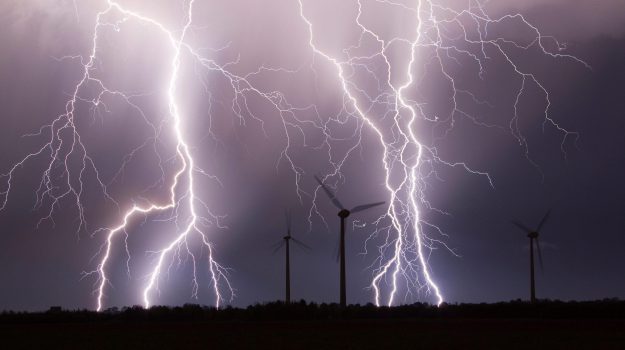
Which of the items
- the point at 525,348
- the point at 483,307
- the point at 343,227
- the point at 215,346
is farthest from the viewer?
the point at 343,227

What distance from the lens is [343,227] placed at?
4375cm

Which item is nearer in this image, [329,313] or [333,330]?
[333,330]

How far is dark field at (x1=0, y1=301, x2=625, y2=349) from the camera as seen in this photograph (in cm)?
2189

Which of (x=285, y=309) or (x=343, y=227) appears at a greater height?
(x=343, y=227)

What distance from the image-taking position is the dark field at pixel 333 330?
71.8ft

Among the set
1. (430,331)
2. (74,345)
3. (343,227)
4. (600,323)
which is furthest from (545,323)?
(74,345)

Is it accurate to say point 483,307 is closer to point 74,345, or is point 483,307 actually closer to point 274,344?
point 274,344

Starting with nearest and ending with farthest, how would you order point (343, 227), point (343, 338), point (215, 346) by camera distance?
point (215, 346), point (343, 338), point (343, 227)

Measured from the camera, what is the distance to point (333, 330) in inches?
1073

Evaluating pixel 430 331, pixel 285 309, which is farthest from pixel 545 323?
pixel 285 309

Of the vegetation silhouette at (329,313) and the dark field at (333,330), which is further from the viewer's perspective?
the vegetation silhouette at (329,313)

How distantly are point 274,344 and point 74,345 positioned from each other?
19.5 feet

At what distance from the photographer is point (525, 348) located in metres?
20.2

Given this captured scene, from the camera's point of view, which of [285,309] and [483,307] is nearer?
[285,309]
